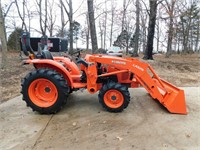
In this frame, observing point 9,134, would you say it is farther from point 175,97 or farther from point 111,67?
point 175,97

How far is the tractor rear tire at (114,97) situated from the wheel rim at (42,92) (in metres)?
0.88

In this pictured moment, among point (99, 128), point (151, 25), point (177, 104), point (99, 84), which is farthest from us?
point (151, 25)

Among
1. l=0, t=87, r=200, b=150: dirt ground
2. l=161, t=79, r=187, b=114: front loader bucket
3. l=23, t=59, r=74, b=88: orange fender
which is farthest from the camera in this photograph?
l=23, t=59, r=74, b=88: orange fender

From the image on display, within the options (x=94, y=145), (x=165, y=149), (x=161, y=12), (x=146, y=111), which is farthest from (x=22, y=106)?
(x=161, y=12)

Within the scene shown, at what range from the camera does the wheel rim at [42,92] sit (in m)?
3.98

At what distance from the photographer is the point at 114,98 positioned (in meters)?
3.92

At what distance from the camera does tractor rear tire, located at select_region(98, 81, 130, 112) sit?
387cm

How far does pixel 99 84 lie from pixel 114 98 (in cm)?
46

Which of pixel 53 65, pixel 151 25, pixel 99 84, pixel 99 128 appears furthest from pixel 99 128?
pixel 151 25

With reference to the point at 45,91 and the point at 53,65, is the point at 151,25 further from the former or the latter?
Result: the point at 45,91

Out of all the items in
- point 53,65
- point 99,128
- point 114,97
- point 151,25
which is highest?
point 151,25

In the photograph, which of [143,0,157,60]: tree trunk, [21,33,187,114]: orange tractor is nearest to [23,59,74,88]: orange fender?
[21,33,187,114]: orange tractor

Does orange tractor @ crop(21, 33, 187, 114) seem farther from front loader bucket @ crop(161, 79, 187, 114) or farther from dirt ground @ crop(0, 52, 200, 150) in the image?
dirt ground @ crop(0, 52, 200, 150)

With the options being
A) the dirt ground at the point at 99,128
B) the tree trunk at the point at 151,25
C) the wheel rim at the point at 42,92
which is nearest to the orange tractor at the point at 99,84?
the wheel rim at the point at 42,92
